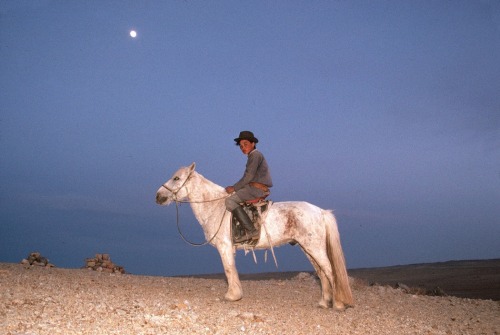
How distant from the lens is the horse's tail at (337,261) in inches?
330

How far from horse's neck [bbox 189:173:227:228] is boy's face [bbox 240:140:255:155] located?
1074 mm

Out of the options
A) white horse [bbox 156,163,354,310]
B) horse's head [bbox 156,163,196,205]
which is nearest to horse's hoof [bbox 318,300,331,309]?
white horse [bbox 156,163,354,310]

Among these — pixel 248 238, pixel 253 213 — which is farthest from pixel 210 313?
pixel 253 213

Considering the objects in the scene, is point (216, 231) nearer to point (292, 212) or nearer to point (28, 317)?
point (292, 212)

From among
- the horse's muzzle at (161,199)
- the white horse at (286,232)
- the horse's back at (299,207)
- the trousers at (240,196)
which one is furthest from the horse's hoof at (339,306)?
the horse's muzzle at (161,199)

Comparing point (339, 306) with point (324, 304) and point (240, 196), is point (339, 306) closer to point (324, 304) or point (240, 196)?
point (324, 304)

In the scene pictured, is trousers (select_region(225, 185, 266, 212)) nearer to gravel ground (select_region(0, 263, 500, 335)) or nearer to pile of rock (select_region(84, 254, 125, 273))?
gravel ground (select_region(0, 263, 500, 335))

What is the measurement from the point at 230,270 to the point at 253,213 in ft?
4.17

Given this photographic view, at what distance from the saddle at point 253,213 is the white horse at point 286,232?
95 mm

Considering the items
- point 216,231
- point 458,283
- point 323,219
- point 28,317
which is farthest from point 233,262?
point 458,283

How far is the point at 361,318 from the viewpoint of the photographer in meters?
7.73

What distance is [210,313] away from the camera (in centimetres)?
684

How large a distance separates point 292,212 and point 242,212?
102 cm

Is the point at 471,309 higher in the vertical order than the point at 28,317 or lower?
lower
